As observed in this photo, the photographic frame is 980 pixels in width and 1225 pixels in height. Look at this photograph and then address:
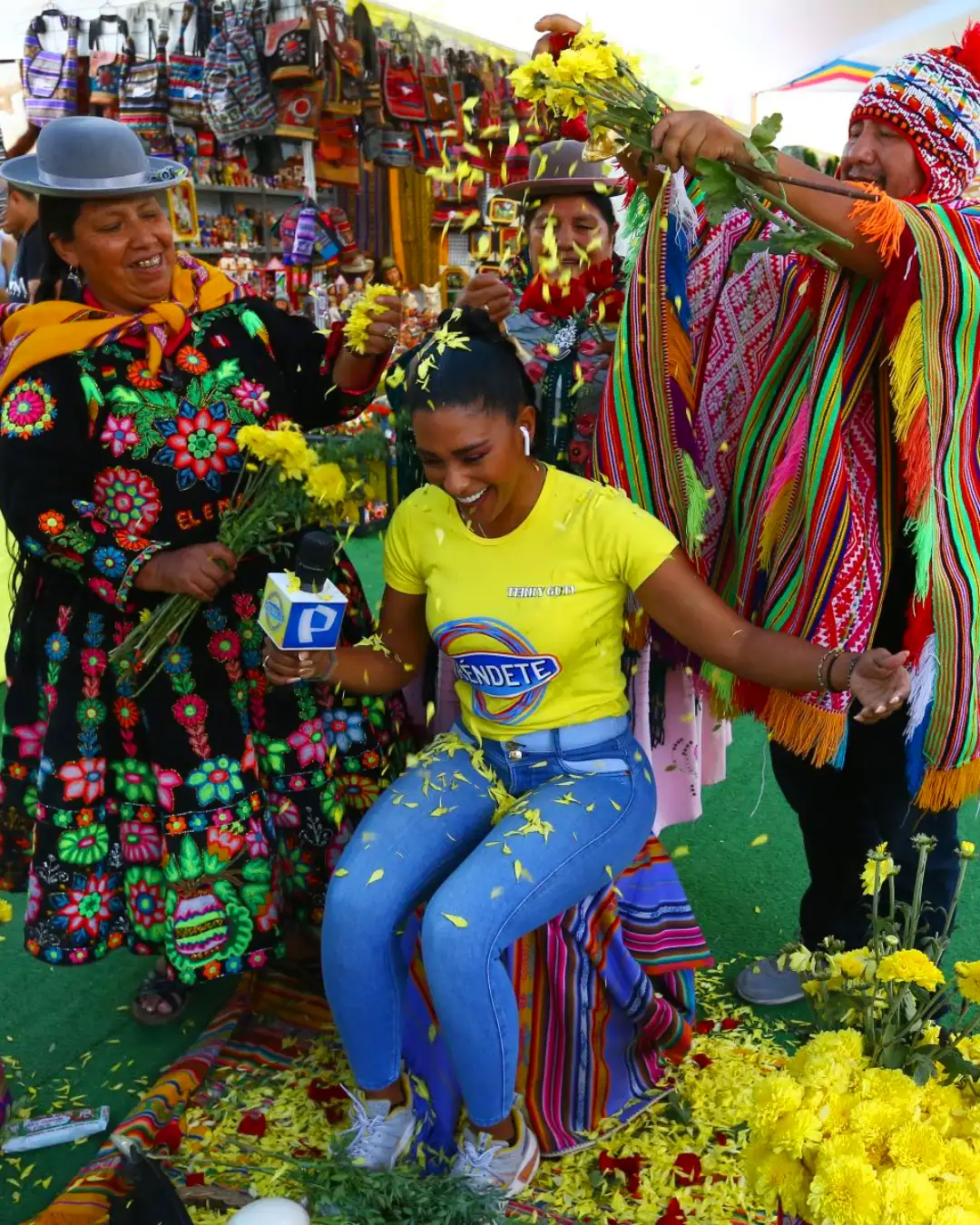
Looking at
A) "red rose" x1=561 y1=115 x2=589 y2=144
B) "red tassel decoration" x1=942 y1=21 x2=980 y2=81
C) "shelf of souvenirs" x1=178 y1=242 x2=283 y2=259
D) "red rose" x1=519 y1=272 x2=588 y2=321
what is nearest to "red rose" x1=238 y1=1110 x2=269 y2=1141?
"red rose" x1=519 y1=272 x2=588 y2=321

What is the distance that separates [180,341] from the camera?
223 cm

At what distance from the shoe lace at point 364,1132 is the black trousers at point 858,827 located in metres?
1.07

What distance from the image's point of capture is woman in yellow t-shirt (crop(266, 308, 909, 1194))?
6.35ft

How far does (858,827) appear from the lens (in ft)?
7.82

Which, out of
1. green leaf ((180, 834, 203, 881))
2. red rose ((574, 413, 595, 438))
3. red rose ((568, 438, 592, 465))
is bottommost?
green leaf ((180, 834, 203, 881))

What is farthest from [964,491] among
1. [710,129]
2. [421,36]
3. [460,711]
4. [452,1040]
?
[421,36]

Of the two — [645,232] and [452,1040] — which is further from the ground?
[645,232]

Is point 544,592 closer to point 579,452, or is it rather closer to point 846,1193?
point 579,452

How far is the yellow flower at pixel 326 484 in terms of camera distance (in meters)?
2.15

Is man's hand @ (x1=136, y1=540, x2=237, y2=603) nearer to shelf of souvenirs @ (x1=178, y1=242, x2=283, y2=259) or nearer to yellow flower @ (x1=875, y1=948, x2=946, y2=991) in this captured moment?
yellow flower @ (x1=875, y1=948, x2=946, y2=991)

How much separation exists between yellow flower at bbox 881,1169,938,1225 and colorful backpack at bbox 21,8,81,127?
6.85 meters

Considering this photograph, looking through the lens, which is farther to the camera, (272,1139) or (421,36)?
(421,36)

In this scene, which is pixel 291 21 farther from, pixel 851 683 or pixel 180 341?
pixel 851 683

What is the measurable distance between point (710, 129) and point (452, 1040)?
64.7 inches
